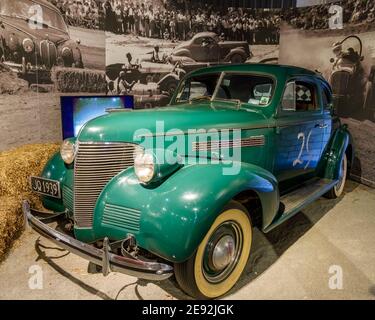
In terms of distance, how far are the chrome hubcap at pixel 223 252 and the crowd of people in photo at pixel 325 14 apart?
4.59 meters

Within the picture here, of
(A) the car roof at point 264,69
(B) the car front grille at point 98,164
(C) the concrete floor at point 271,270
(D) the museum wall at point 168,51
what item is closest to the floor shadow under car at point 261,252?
(C) the concrete floor at point 271,270

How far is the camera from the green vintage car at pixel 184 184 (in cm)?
202

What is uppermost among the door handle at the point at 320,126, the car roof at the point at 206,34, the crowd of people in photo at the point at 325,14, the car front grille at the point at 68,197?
the crowd of people in photo at the point at 325,14

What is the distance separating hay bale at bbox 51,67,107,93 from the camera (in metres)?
5.44

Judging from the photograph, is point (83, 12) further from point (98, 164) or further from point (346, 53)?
point (346, 53)

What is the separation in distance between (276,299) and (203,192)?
109 centimetres

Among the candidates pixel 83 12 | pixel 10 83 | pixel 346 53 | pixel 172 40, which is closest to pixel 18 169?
pixel 10 83

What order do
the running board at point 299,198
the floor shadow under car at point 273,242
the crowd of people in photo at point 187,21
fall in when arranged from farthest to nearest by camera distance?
the crowd of people in photo at point 187,21, the running board at point 299,198, the floor shadow under car at point 273,242

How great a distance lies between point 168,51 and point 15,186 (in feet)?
12.8

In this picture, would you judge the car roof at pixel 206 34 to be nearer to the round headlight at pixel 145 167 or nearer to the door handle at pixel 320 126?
the door handle at pixel 320 126

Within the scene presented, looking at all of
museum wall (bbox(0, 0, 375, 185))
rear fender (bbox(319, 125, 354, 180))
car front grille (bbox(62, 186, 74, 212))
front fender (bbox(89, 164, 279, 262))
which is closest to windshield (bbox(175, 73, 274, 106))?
front fender (bbox(89, 164, 279, 262))

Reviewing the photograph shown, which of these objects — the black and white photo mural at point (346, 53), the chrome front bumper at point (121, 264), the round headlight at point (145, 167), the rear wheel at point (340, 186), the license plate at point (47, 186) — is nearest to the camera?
the chrome front bumper at point (121, 264)

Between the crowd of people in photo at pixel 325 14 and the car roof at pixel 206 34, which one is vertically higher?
the crowd of people in photo at pixel 325 14
